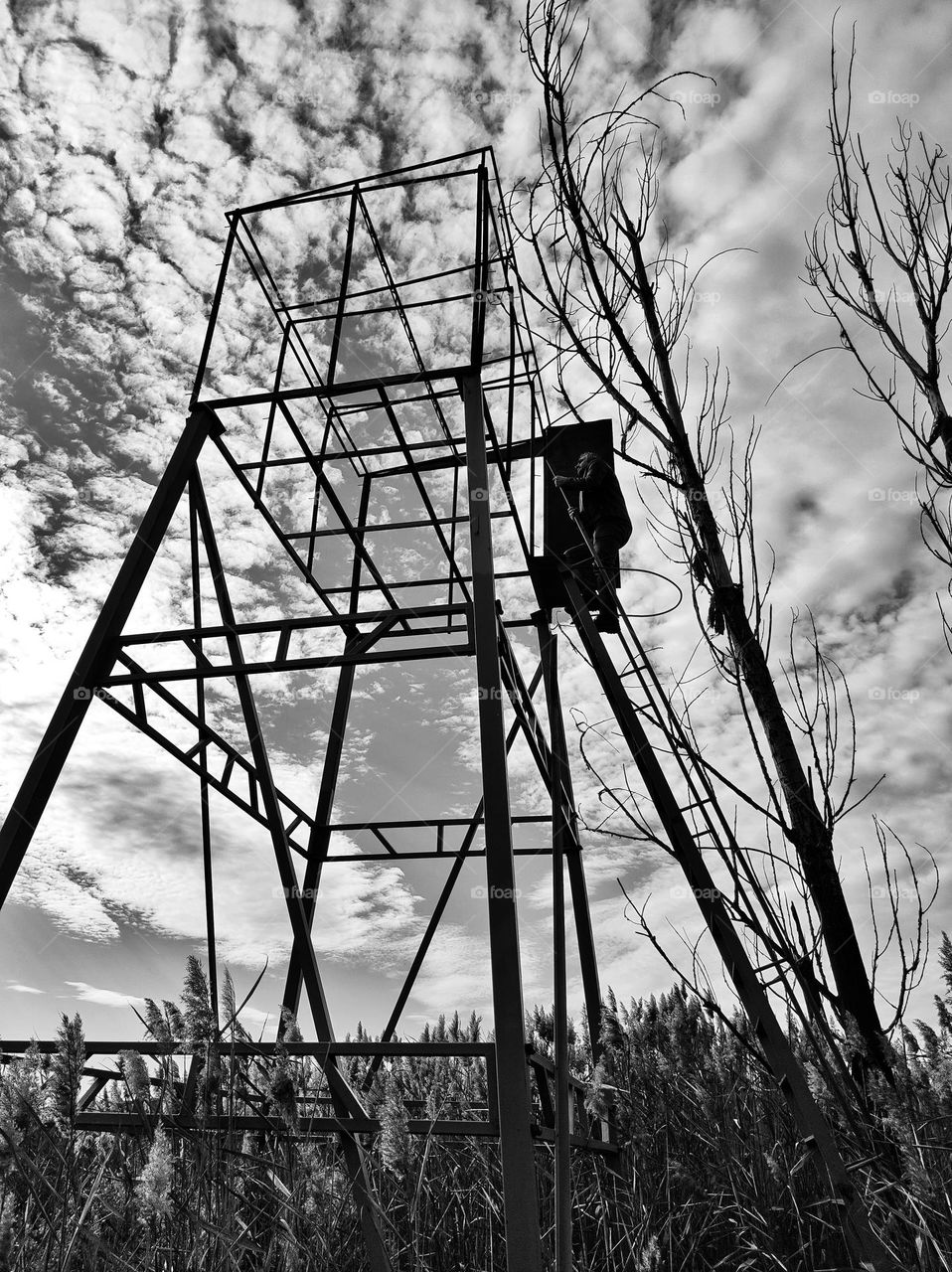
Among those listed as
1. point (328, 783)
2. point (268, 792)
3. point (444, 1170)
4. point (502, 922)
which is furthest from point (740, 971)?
point (328, 783)

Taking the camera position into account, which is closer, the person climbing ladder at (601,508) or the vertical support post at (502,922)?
the vertical support post at (502,922)

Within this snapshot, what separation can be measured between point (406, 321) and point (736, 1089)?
19.0 ft

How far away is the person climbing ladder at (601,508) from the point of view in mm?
5496

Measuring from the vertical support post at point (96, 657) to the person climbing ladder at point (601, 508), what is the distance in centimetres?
266

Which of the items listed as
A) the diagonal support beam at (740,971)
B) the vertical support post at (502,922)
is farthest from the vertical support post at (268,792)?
the diagonal support beam at (740,971)

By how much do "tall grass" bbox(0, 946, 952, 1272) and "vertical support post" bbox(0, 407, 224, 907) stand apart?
1513mm

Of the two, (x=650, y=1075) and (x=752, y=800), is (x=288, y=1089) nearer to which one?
(x=752, y=800)

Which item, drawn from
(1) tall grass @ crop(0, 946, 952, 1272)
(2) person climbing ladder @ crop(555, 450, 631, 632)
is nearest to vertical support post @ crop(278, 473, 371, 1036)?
(1) tall grass @ crop(0, 946, 952, 1272)

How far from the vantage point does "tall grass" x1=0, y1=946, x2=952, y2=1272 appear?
2.42 meters

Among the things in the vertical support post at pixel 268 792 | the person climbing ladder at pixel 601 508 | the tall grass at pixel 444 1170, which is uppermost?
the person climbing ladder at pixel 601 508

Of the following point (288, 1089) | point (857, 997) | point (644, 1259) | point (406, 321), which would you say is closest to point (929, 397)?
point (857, 997)

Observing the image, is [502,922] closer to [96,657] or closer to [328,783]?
[96,657]

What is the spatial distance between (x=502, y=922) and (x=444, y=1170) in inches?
89.3

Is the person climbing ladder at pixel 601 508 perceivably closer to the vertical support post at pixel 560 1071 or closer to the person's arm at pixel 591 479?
the person's arm at pixel 591 479
